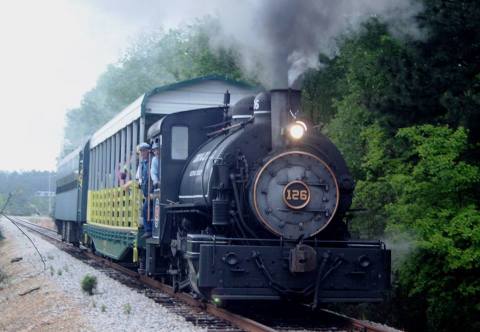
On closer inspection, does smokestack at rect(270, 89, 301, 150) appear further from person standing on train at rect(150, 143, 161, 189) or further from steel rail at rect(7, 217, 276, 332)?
person standing on train at rect(150, 143, 161, 189)

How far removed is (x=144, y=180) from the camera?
12.1 meters

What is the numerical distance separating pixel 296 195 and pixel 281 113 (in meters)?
1.05

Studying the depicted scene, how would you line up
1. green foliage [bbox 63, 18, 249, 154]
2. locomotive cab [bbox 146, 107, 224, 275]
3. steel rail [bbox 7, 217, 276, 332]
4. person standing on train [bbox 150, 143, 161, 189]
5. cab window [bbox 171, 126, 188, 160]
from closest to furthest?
steel rail [bbox 7, 217, 276, 332], locomotive cab [bbox 146, 107, 224, 275], cab window [bbox 171, 126, 188, 160], person standing on train [bbox 150, 143, 161, 189], green foliage [bbox 63, 18, 249, 154]

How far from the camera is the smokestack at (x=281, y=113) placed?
9.06 meters

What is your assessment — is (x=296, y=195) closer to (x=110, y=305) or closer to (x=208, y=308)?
(x=208, y=308)

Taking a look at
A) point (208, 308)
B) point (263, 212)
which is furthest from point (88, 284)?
point (263, 212)

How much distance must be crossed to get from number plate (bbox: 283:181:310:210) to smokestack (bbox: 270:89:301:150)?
53 cm

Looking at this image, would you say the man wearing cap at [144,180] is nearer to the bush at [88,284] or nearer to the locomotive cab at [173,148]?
the locomotive cab at [173,148]

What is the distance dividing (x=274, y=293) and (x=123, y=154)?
6.53 m

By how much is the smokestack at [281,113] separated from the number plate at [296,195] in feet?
1.74

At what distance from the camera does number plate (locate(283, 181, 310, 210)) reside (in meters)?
Result: 9.06

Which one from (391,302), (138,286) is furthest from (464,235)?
(138,286)

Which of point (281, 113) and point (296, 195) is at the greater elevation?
→ point (281, 113)

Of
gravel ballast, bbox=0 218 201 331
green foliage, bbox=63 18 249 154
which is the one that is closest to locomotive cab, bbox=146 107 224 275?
gravel ballast, bbox=0 218 201 331
